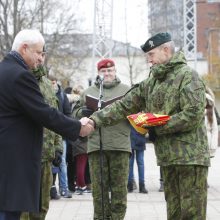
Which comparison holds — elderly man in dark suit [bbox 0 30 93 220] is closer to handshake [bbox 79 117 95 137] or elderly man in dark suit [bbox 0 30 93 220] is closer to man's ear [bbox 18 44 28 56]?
man's ear [bbox 18 44 28 56]

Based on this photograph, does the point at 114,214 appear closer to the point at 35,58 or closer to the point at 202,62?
the point at 35,58

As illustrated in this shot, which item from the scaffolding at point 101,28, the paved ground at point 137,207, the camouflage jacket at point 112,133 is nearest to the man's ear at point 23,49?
the camouflage jacket at point 112,133

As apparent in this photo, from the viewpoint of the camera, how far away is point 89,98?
8570 mm

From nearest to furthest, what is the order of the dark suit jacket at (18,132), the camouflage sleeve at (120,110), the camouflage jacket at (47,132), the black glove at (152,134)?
the dark suit jacket at (18,132), the black glove at (152,134), the camouflage sleeve at (120,110), the camouflage jacket at (47,132)

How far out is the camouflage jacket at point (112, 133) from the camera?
863cm

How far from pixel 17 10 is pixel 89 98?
3033cm

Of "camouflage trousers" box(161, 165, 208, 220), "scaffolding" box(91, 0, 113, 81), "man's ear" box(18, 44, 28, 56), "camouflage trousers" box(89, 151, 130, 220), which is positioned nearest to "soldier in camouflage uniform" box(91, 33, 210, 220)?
"camouflage trousers" box(161, 165, 208, 220)

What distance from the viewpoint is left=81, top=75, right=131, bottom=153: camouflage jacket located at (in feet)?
28.3

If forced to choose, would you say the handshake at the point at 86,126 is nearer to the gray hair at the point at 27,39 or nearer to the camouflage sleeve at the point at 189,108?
the camouflage sleeve at the point at 189,108

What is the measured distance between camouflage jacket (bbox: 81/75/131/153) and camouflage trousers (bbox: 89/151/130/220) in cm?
8

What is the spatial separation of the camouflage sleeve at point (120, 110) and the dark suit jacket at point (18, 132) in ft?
4.15

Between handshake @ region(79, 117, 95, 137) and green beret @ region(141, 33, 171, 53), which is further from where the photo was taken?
green beret @ region(141, 33, 171, 53)

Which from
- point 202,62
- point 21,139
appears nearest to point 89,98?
point 21,139

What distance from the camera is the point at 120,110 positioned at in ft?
24.1
